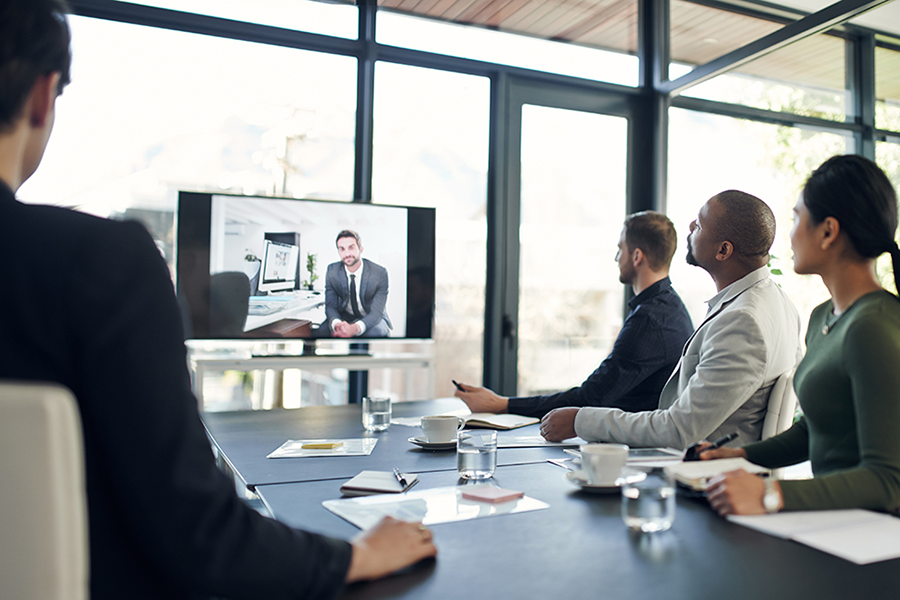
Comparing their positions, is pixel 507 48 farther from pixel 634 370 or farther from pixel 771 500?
pixel 771 500

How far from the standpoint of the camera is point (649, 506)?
1.08 meters

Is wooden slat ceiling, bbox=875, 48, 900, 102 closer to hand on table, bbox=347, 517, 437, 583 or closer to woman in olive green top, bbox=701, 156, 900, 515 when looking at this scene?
woman in olive green top, bbox=701, 156, 900, 515

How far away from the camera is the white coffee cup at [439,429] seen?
1785 mm

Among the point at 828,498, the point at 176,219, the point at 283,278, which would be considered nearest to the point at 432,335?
the point at 283,278

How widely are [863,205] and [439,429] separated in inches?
41.5

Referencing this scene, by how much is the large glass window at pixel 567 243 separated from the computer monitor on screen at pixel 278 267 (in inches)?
59.8

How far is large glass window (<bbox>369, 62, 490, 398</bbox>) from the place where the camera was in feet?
14.3

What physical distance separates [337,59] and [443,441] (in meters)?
3.14

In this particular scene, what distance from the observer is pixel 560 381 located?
477 centimetres

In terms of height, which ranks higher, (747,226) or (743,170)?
(743,170)

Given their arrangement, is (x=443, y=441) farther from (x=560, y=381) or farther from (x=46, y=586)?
(x=560, y=381)

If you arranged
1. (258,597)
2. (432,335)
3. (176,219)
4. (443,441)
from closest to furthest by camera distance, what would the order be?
(258,597), (443,441), (176,219), (432,335)

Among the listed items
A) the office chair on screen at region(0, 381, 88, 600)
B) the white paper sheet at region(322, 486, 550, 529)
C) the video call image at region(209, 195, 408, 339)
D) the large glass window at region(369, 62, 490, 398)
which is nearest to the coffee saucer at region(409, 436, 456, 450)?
the white paper sheet at region(322, 486, 550, 529)

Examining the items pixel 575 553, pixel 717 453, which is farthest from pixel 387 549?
pixel 717 453
